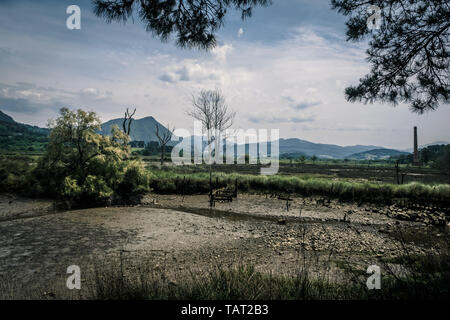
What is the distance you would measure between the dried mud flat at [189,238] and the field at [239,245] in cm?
3

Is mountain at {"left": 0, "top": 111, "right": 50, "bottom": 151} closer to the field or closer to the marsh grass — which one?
the marsh grass

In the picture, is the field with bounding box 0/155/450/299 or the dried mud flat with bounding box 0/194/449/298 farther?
the dried mud flat with bounding box 0/194/449/298

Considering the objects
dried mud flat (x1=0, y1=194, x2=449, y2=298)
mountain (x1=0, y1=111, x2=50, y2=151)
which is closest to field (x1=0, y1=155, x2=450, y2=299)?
dried mud flat (x1=0, y1=194, x2=449, y2=298)

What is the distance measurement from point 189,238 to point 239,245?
4.91ft

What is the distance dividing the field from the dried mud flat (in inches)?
1.3

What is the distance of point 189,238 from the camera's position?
6.87 meters

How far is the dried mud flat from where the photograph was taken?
4.77 metres

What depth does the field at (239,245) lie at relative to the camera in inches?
92.5

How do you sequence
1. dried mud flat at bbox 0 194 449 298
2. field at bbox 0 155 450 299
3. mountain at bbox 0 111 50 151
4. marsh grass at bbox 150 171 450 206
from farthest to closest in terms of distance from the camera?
mountain at bbox 0 111 50 151, marsh grass at bbox 150 171 450 206, dried mud flat at bbox 0 194 449 298, field at bbox 0 155 450 299

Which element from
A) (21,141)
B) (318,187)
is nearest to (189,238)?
(318,187)

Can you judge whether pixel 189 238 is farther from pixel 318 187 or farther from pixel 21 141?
pixel 21 141

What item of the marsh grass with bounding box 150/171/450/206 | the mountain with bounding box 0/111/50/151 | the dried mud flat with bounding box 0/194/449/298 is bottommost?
the dried mud flat with bounding box 0/194/449/298
